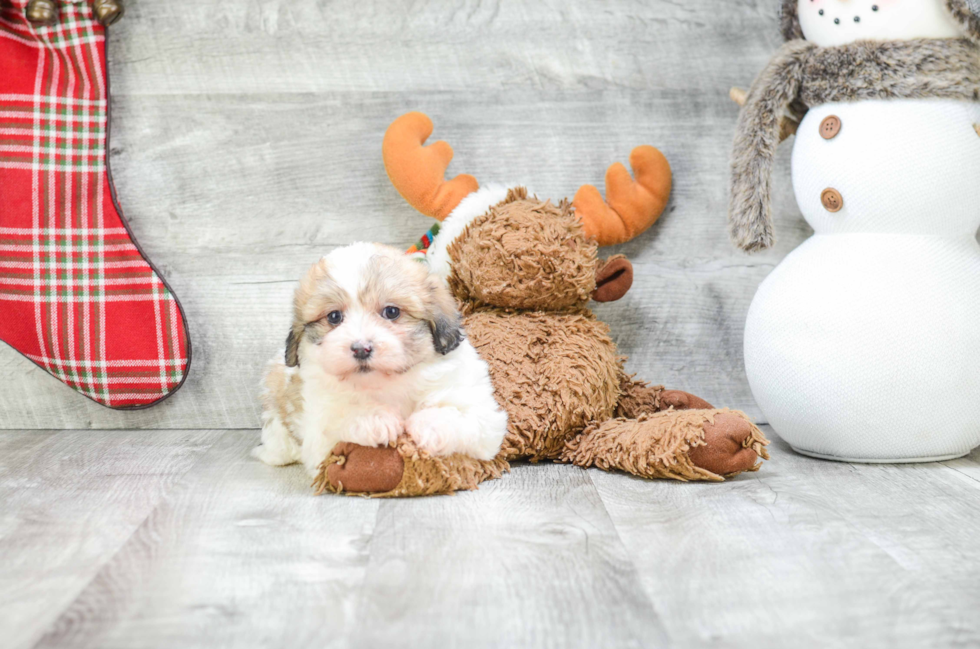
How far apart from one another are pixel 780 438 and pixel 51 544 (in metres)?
1.56

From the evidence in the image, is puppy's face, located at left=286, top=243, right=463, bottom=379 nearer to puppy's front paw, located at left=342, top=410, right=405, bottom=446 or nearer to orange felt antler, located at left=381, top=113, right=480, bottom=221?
puppy's front paw, located at left=342, top=410, right=405, bottom=446

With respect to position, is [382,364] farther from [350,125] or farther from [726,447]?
[350,125]

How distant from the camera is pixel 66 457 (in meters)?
1.79

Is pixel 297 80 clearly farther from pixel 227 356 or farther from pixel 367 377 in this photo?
pixel 367 377

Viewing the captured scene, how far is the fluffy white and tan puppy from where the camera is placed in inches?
55.7

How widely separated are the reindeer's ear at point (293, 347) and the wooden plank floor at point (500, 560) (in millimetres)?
250

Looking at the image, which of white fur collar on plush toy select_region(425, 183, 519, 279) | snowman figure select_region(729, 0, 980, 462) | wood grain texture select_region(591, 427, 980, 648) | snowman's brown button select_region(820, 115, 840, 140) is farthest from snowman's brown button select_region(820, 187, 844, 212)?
white fur collar on plush toy select_region(425, 183, 519, 279)

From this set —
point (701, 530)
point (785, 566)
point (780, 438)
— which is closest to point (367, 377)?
point (701, 530)

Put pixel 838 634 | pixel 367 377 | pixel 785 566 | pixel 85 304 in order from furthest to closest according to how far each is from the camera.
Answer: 1. pixel 85 304
2. pixel 367 377
3. pixel 785 566
4. pixel 838 634

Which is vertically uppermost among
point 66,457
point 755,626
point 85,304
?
point 755,626

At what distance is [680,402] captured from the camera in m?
1.87

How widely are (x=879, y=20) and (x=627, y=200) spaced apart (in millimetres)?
630

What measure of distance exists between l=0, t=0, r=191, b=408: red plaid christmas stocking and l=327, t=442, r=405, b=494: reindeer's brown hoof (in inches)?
28.1

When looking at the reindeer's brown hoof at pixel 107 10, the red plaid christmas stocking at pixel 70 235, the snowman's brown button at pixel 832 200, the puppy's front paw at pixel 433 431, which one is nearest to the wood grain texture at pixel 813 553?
the puppy's front paw at pixel 433 431
